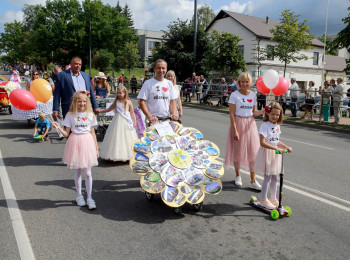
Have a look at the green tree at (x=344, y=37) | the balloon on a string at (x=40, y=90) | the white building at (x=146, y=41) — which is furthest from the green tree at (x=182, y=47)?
the white building at (x=146, y=41)

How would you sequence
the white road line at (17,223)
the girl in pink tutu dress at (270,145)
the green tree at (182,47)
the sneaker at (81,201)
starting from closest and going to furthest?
the white road line at (17,223) → the girl in pink tutu dress at (270,145) → the sneaker at (81,201) → the green tree at (182,47)

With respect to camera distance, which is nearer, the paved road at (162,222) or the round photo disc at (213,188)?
the paved road at (162,222)

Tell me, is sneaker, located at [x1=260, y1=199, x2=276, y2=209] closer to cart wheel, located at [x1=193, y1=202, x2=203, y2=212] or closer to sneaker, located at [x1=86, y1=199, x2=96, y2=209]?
cart wheel, located at [x1=193, y1=202, x2=203, y2=212]

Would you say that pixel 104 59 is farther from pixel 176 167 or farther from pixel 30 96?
pixel 176 167

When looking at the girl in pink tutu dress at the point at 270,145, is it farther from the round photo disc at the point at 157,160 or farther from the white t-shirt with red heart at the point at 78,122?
the white t-shirt with red heart at the point at 78,122

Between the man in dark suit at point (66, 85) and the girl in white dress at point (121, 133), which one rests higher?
the man in dark suit at point (66, 85)

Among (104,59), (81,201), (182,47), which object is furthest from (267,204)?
(104,59)

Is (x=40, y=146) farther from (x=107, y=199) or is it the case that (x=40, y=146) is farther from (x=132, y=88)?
(x=132, y=88)

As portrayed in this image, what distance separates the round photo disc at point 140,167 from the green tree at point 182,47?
28.0 meters

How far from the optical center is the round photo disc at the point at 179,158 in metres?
4.52

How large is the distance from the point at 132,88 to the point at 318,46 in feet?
89.8

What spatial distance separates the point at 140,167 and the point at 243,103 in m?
2.18

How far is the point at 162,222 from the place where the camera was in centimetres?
427

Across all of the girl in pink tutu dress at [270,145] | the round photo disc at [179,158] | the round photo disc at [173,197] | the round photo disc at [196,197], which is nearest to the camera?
the round photo disc at [173,197]
